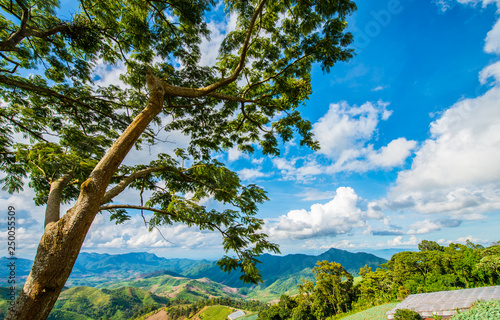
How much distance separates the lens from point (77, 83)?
19.7 ft

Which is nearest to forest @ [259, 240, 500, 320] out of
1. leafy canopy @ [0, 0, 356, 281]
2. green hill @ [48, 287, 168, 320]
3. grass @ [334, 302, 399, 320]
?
grass @ [334, 302, 399, 320]

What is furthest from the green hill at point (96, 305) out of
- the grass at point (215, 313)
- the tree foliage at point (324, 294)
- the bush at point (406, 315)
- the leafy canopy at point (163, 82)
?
the leafy canopy at point (163, 82)

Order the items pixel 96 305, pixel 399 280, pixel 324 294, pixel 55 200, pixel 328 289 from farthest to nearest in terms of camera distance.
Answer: pixel 96 305, pixel 324 294, pixel 328 289, pixel 399 280, pixel 55 200

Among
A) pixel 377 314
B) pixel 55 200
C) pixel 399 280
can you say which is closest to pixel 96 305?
pixel 377 314

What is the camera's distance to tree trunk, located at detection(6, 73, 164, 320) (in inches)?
98.5

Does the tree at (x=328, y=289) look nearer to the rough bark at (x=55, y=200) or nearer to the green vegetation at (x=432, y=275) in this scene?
the green vegetation at (x=432, y=275)

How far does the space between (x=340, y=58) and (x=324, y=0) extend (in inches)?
56.6

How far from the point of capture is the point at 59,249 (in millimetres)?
2730

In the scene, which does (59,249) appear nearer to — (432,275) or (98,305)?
(432,275)

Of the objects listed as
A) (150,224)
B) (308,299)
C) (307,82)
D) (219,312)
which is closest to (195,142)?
(150,224)

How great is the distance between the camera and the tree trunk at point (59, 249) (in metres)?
2.50

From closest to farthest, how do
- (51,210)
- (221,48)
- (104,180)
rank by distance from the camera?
(104,180)
(51,210)
(221,48)

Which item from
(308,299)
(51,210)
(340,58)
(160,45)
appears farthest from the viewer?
(308,299)

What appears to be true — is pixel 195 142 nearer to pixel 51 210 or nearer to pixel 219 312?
pixel 51 210
